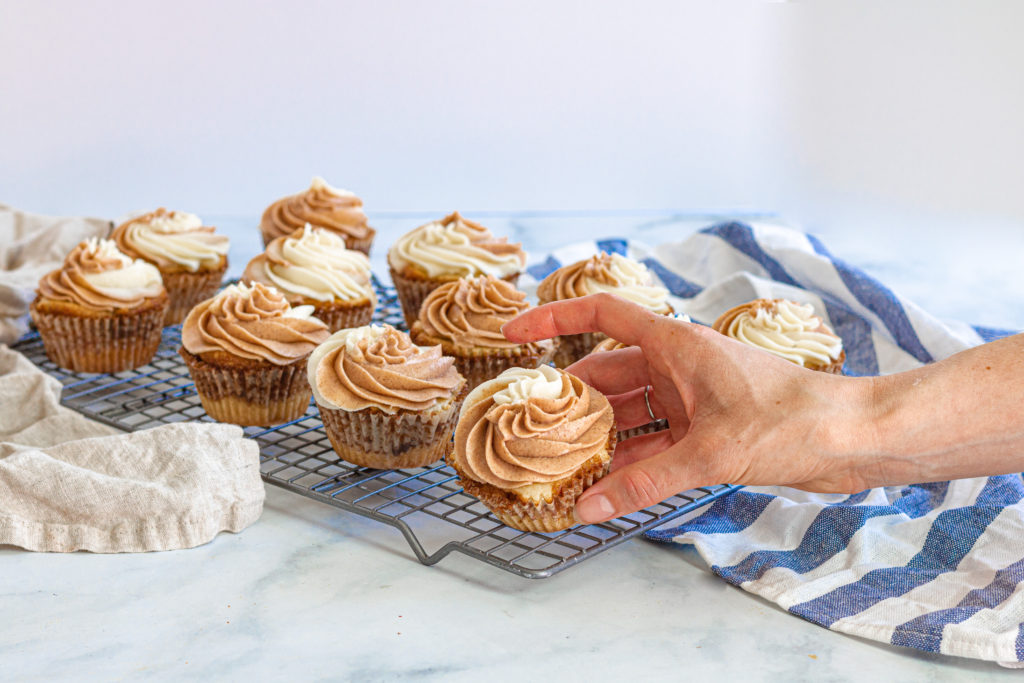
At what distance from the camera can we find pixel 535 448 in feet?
8.07

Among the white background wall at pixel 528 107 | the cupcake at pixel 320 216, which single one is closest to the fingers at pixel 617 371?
the cupcake at pixel 320 216

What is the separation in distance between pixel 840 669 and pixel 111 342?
8.83 feet

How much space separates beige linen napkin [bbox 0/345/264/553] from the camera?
265 cm

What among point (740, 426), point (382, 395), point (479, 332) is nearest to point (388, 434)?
point (382, 395)

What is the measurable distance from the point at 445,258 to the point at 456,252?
6 cm

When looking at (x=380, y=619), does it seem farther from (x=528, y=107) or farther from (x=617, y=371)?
(x=528, y=107)

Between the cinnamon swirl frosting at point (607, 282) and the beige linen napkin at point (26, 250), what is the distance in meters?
1.91

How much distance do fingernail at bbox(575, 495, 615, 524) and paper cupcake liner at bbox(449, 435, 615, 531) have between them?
0.36 ft

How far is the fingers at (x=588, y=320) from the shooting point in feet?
8.31

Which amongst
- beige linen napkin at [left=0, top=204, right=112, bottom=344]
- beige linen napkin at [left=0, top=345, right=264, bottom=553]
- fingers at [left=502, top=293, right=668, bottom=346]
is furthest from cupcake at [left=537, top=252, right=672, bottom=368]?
beige linen napkin at [left=0, top=204, right=112, bottom=344]

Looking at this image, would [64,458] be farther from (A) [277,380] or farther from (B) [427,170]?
(B) [427,170]

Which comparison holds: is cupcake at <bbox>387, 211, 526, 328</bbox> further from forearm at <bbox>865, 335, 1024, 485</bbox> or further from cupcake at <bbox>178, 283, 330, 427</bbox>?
forearm at <bbox>865, 335, 1024, 485</bbox>

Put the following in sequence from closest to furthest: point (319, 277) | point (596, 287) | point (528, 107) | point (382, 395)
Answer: point (382, 395) → point (596, 287) → point (319, 277) → point (528, 107)

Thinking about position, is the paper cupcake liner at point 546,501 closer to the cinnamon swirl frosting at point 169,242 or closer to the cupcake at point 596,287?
the cupcake at point 596,287
